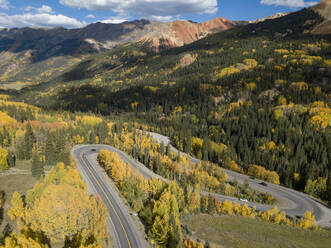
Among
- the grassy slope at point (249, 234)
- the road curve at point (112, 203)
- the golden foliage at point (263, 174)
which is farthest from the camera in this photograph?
the golden foliage at point (263, 174)

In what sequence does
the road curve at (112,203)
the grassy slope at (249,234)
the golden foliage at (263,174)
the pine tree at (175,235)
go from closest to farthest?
the pine tree at (175,235)
the grassy slope at (249,234)
the road curve at (112,203)
the golden foliage at (263,174)

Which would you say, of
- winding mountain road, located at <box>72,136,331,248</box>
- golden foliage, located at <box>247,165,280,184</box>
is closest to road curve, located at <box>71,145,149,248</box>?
winding mountain road, located at <box>72,136,331,248</box>

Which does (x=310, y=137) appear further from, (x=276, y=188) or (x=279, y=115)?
(x=276, y=188)

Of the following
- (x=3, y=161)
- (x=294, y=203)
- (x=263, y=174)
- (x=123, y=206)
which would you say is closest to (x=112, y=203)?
(x=123, y=206)

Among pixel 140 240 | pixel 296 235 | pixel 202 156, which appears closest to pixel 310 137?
pixel 202 156

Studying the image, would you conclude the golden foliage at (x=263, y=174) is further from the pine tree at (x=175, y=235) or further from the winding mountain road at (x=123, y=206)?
the pine tree at (x=175, y=235)

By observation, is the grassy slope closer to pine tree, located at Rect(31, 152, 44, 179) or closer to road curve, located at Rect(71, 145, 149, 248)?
road curve, located at Rect(71, 145, 149, 248)

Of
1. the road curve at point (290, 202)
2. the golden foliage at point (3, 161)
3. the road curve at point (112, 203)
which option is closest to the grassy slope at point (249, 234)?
the road curve at point (112, 203)
